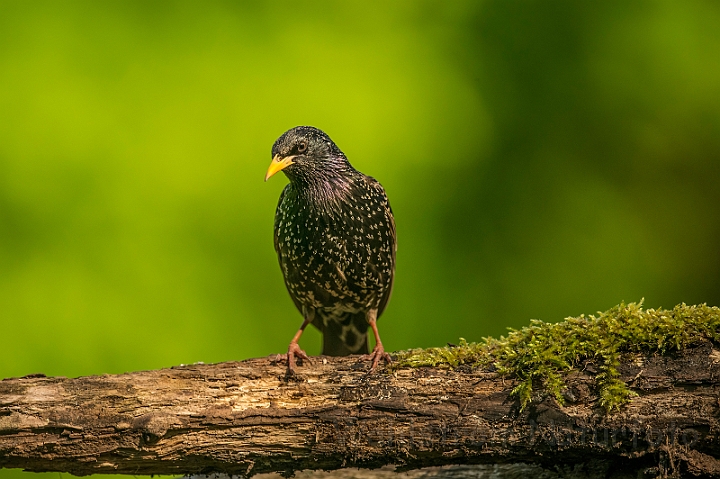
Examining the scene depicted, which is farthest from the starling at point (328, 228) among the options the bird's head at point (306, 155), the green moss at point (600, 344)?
the green moss at point (600, 344)

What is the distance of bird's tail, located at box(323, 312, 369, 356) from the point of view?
17.6 feet

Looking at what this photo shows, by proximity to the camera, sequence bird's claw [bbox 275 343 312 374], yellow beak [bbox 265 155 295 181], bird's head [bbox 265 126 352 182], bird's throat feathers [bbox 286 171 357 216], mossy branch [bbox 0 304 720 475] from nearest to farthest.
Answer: mossy branch [bbox 0 304 720 475] → bird's claw [bbox 275 343 312 374] → yellow beak [bbox 265 155 295 181] → bird's head [bbox 265 126 352 182] → bird's throat feathers [bbox 286 171 357 216]

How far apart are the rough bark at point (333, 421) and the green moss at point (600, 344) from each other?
0.05 m

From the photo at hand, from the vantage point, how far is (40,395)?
346 centimetres

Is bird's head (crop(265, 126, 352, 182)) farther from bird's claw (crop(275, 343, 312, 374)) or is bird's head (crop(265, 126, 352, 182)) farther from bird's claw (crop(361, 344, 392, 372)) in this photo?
bird's claw (crop(361, 344, 392, 372))

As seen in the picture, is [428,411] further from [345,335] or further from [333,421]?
[345,335]

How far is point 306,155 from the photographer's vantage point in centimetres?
481

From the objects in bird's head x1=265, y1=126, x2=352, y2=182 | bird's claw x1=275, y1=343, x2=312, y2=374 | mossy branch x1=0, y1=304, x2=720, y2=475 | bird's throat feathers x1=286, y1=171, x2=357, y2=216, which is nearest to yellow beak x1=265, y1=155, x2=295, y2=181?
bird's head x1=265, y1=126, x2=352, y2=182

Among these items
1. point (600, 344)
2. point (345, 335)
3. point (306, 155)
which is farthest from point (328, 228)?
point (600, 344)

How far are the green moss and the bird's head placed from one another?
5.79 feet

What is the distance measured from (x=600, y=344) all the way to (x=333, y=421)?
1.18 meters

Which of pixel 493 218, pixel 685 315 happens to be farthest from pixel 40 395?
pixel 493 218

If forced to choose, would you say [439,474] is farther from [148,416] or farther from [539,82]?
[539,82]

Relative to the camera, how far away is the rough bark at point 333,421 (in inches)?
125
